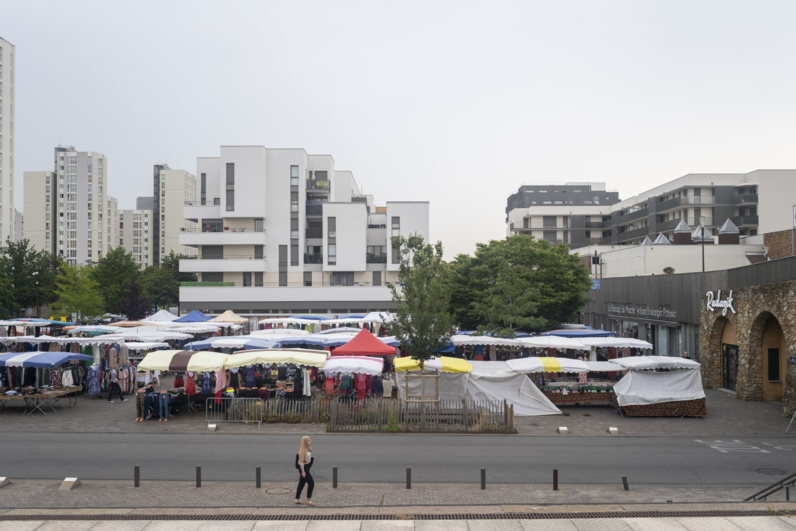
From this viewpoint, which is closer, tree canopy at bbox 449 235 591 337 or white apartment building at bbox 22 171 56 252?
tree canopy at bbox 449 235 591 337

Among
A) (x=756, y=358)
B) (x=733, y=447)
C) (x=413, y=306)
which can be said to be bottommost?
(x=733, y=447)

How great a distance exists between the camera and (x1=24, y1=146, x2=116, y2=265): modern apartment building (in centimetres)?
15725

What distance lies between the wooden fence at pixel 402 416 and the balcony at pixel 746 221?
61.2m

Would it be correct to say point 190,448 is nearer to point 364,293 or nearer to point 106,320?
point 364,293

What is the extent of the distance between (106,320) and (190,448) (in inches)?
2149

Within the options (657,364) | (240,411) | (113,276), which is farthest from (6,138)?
(657,364)

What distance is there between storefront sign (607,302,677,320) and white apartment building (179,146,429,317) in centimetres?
2411

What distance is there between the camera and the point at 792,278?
2286 cm

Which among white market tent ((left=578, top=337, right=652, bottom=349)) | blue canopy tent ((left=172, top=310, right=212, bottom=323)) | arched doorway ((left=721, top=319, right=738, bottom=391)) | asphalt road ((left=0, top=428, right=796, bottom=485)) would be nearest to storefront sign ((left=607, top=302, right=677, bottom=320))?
arched doorway ((left=721, top=319, right=738, bottom=391))

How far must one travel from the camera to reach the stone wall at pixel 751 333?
22500 mm

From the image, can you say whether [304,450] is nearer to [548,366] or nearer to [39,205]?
[548,366]

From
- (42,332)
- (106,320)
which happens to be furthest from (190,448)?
(106,320)

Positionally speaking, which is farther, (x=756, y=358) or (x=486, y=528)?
(x=756, y=358)

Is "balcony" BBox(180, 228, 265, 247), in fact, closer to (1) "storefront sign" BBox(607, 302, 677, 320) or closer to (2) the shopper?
(1) "storefront sign" BBox(607, 302, 677, 320)
